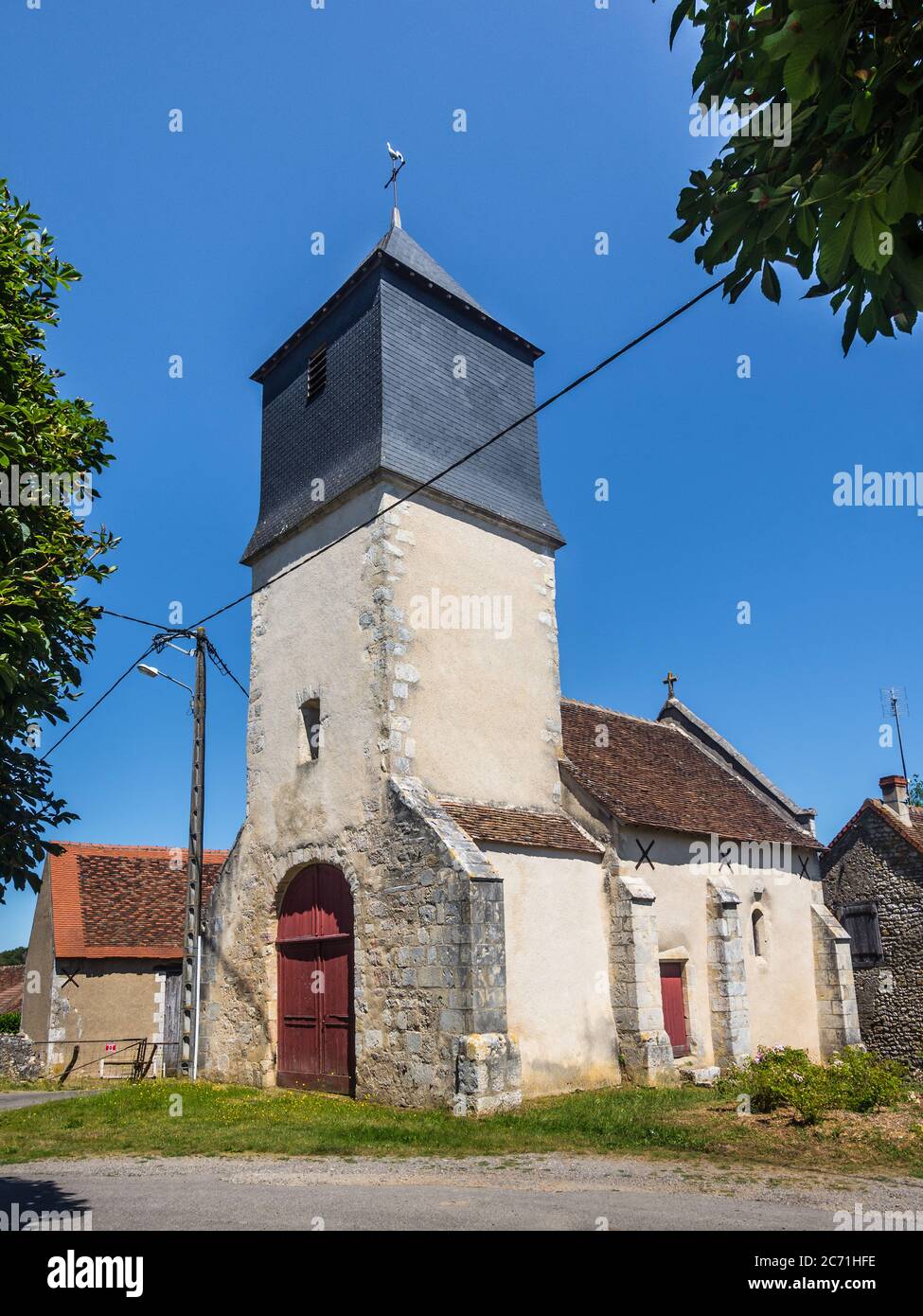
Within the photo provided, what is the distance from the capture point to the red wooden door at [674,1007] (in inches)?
611

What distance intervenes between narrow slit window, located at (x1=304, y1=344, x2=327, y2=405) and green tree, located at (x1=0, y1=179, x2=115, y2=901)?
8.51 m

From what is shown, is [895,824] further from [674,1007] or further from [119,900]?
[119,900]

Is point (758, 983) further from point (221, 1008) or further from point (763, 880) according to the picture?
point (221, 1008)

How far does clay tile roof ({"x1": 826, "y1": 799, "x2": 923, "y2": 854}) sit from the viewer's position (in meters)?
22.7

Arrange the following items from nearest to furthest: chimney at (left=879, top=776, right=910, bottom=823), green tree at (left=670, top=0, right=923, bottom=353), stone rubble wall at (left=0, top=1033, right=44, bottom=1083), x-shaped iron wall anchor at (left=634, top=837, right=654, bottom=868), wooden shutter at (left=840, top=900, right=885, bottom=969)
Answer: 1. green tree at (left=670, top=0, right=923, bottom=353)
2. x-shaped iron wall anchor at (left=634, top=837, right=654, bottom=868)
3. stone rubble wall at (left=0, top=1033, right=44, bottom=1083)
4. wooden shutter at (left=840, top=900, right=885, bottom=969)
5. chimney at (left=879, top=776, right=910, bottom=823)

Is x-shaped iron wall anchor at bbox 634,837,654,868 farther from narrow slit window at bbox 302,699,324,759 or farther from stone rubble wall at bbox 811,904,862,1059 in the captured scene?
stone rubble wall at bbox 811,904,862,1059

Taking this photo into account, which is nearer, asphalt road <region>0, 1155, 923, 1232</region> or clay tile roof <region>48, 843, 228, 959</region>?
asphalt road <region>0, 1155, 923, 1232</region>

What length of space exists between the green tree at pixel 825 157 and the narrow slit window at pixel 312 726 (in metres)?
11.5

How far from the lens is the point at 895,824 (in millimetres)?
23047

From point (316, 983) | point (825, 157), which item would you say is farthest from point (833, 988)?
point (825, 157)

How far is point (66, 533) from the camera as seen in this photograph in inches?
304

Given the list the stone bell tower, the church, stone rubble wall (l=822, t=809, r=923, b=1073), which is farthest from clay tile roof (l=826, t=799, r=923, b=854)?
the stone bell tower

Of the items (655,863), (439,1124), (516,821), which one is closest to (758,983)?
(655,863)
